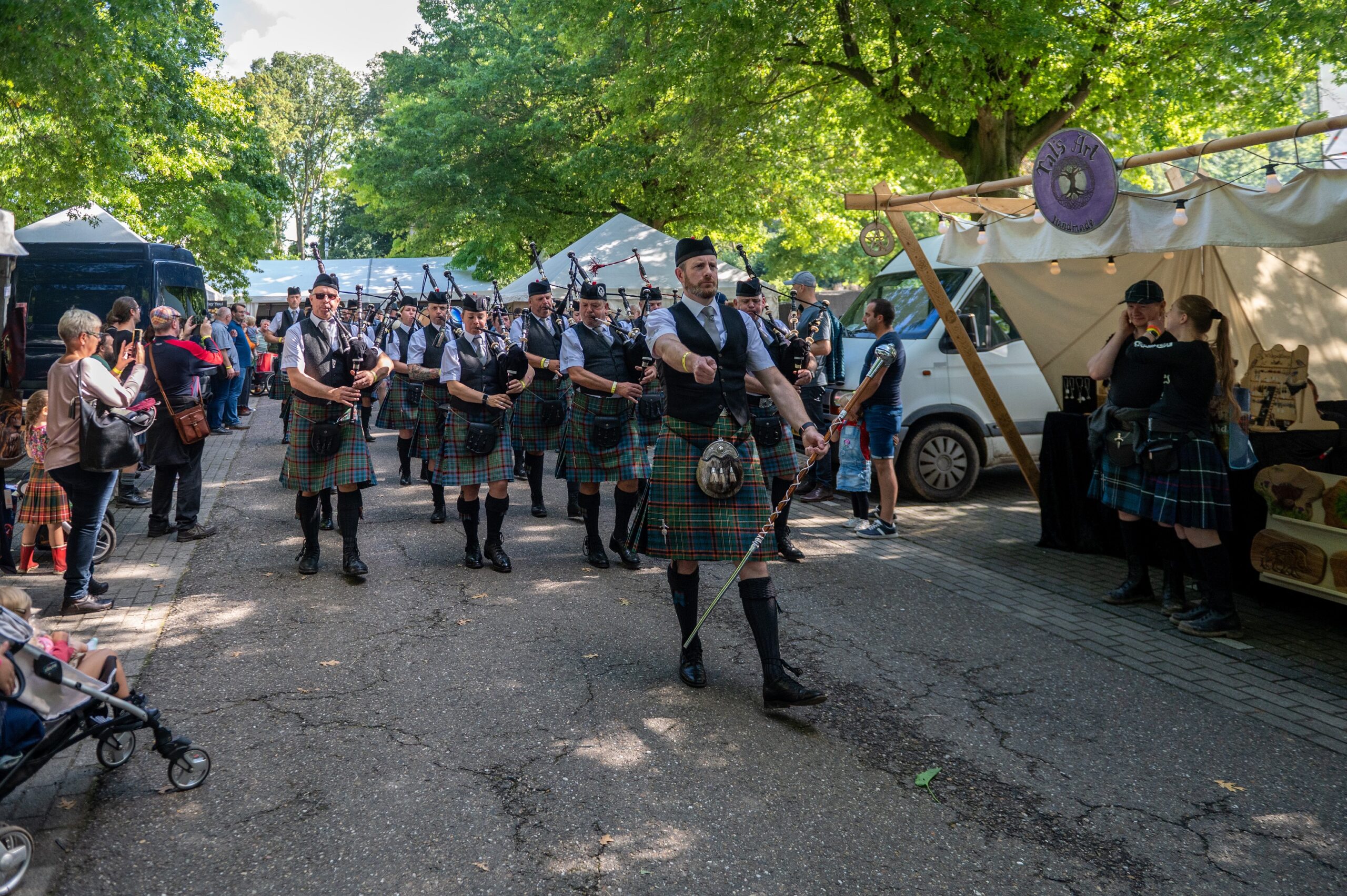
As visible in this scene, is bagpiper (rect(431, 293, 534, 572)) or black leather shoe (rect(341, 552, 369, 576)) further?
bagpiper (rect(431, 293, 534, 572))

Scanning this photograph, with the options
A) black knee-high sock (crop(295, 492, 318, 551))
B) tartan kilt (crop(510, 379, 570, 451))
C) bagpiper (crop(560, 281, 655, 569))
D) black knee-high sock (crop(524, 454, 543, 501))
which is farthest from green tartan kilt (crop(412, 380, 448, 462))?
black knee-high sock (crop(295, 492, 318, 551))

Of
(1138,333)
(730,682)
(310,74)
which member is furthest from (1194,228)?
(310,74)

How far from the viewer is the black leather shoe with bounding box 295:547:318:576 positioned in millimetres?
6590

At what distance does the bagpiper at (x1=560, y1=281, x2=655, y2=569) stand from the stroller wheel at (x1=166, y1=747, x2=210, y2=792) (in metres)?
3.55

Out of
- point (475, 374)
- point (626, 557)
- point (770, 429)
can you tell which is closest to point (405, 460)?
point (475, 374)

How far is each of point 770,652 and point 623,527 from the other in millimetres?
2952

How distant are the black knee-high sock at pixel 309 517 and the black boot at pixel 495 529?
109 centimetres

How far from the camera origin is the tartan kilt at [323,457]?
6.35 metres

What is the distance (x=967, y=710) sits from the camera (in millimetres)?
4387

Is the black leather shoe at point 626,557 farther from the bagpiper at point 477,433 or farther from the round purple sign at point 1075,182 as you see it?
the round purple sign at point 1075,182

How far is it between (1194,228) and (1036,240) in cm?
131

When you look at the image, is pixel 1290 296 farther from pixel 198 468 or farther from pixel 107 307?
pixel 107 307

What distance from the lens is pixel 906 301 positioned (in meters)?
9.86

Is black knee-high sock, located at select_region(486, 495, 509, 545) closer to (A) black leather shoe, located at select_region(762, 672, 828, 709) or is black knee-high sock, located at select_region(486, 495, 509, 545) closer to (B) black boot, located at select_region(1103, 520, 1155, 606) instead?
(A) black leather shoe, located at select_region(762, 672, 828, 709)
